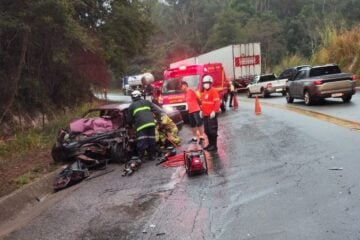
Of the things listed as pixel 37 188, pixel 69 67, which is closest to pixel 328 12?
pixel 69 67

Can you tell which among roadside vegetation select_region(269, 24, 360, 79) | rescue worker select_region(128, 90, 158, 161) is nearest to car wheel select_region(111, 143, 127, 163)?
rescue worker select_region(128, 90, 158, 161)

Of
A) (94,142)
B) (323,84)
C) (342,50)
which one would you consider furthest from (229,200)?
(342,50)

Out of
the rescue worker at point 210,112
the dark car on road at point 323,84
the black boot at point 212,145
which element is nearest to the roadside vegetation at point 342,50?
the dark car on road at point 323,84

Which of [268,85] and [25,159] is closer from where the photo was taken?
[25,159]

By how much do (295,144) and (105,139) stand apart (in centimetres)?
442

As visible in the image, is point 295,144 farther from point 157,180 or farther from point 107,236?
point 107,236

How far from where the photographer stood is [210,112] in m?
11.9

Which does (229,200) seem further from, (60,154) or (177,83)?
(177,83)

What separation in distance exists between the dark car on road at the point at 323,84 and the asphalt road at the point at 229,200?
8.71m

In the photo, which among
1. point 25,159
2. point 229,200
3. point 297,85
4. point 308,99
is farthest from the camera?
point 297,85

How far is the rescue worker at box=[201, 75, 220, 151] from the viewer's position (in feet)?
38.5

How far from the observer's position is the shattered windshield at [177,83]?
20.0 metres

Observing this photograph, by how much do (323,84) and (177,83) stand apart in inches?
231

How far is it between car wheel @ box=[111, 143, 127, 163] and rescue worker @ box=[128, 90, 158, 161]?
17.8 inches
